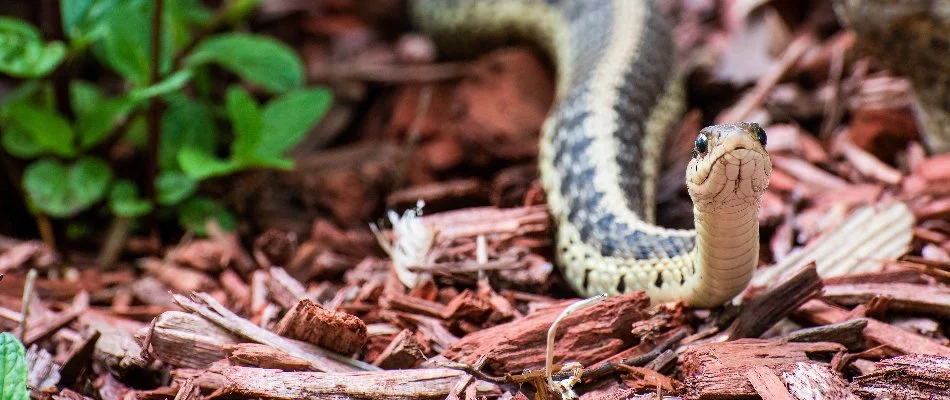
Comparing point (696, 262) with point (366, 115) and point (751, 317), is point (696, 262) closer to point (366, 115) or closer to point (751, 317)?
point (751, 317)

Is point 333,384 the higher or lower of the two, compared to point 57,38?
lower

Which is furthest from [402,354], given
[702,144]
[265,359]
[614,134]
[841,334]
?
[614,134]

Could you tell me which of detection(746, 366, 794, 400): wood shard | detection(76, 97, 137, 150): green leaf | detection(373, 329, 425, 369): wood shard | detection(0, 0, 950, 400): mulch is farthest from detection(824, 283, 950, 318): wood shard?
detection(76, 97, 137, 150): green leaf

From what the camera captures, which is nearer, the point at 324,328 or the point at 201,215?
the point at 324,328

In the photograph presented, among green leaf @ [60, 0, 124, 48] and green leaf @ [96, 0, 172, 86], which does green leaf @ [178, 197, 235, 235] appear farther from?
green leaf @ [60, 0, 124, 48]

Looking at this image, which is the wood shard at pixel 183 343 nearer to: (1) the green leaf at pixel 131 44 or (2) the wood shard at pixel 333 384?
(2) the wood shard at pixel 333 384

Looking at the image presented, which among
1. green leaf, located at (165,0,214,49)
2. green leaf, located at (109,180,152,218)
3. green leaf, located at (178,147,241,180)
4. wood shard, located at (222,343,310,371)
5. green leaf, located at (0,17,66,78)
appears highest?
green leaf, located at (165,0,214,49)

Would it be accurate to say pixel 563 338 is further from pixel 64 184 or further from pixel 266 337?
pixel 64 184

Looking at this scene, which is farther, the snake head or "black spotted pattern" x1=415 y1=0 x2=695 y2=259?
"black spotted pattern" x1=415 y1=0 x2=695 y2=259
